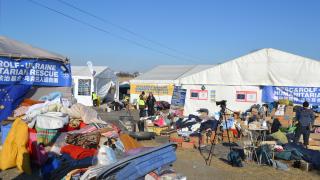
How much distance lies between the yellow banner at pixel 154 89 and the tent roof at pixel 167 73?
387 millimetres

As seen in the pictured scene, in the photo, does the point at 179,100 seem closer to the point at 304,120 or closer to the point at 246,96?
the point at 246,96

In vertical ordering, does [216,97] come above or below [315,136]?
above

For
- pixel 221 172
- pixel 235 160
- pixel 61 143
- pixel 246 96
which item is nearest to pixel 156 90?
pixel 246 96

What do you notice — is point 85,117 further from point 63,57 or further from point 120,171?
point 120,171

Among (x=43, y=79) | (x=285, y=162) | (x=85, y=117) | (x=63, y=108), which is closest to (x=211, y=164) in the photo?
(x=285, y=162)

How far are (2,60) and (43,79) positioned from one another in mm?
1685

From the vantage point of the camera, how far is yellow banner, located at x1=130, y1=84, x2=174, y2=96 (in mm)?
30834

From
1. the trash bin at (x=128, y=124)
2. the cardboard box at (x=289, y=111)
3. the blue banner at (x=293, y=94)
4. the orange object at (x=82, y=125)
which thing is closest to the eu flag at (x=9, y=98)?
the orange object at (x=82, y=125)

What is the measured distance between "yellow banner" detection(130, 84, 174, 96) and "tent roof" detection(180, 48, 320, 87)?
8783 mm

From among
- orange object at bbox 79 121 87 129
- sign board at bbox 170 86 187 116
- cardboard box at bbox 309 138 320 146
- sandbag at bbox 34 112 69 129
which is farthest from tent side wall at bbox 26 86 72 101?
sign board at bbox 170 86 187 116

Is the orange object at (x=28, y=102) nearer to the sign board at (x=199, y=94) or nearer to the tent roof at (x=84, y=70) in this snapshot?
the sign board at (x=199, y=94)

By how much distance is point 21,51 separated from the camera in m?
12.9

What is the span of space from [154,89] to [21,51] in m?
19.8

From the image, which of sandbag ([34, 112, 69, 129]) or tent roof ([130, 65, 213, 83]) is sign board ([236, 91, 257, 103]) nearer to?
tent roof ([130, 65, 213, 83])
